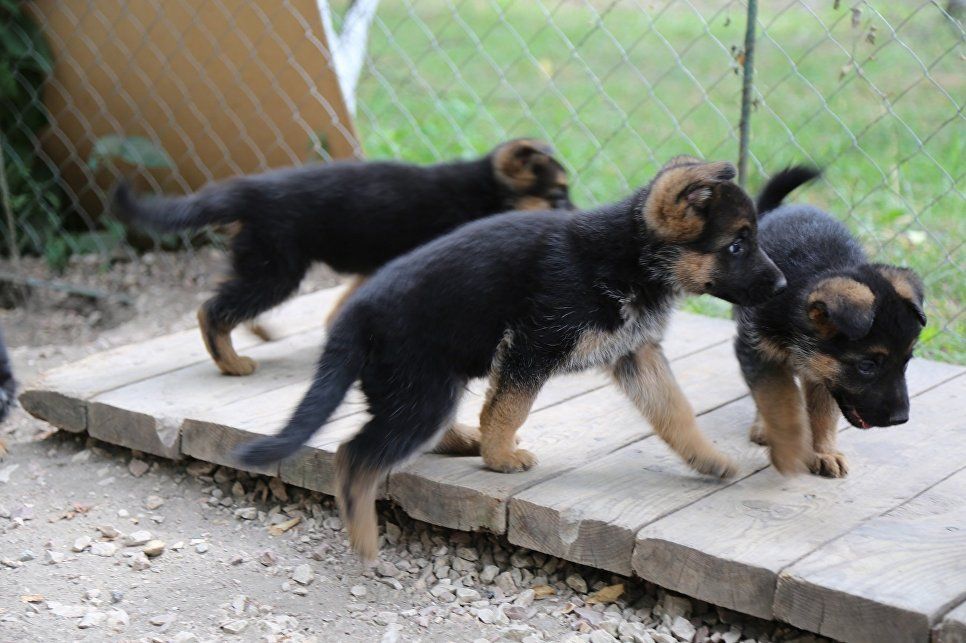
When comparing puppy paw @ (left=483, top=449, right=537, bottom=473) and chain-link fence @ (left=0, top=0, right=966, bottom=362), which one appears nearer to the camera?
puppy paw @ (left=483, top=449, right=537, bottom=473)

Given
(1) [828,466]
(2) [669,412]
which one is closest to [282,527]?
(2) [669,412]

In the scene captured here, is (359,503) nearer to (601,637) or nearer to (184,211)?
(601,637)

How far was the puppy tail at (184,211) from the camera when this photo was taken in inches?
191

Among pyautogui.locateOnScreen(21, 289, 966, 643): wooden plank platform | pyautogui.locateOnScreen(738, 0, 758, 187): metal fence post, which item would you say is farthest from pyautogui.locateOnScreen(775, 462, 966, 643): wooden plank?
pyautogui.locateOnScreen(738, 0, 758, 187): metal fence post

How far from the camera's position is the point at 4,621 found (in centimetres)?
349

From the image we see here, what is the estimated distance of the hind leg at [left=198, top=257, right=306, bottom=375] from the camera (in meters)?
4.82

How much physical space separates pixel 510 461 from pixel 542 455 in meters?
0.23


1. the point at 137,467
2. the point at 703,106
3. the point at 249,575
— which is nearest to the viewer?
the point at 249,575

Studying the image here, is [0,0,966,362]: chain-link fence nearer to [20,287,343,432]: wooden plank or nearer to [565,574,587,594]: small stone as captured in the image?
[20,287,343,432]: wooden plank

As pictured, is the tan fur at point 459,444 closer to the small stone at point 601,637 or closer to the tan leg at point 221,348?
the small stone at point 601,637

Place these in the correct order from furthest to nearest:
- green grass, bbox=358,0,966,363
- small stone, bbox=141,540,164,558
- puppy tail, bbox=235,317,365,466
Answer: green grass, bbox=358,0,966,363, small stone, bbox=141,540,164,558, puppy tail, bbox=235,317,365,466

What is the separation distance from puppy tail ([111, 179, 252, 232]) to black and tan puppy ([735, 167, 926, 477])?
2.21m

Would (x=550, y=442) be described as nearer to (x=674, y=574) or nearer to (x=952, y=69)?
(x=674, y=574)

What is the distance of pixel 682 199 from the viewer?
3664 millimetres
